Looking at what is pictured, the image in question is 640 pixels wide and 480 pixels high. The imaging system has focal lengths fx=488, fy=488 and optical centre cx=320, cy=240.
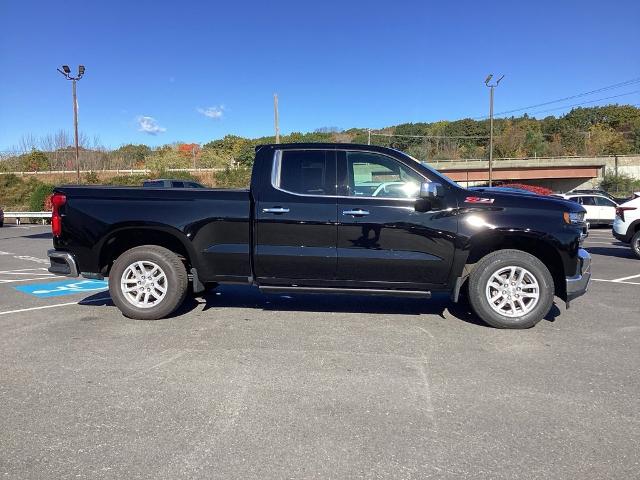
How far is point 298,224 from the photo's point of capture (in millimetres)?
5336

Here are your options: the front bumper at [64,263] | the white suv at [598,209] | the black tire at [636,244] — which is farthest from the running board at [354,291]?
the white suv at [598,209]

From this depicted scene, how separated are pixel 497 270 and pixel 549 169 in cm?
6737

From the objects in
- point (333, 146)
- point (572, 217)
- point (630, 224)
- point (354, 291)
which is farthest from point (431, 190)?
point (630, 224)

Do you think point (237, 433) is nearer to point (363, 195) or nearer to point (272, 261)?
point (272, 261)

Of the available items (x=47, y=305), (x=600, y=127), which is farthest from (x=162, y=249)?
(x=600, y=127)

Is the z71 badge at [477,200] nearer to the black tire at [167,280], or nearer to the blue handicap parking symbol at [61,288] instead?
the black tire at [167,280]

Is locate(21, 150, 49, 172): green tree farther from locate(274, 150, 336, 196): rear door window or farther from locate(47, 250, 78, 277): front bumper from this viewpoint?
locate(274, 150, 336, 196): rear door window

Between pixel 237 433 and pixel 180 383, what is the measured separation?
0.98 meters

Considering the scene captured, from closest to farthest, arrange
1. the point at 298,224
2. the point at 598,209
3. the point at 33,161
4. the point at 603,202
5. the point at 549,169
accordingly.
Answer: the point at 298,224
the point at 598,209
the point at 603,202
the point at 33,161
the point at 549,169

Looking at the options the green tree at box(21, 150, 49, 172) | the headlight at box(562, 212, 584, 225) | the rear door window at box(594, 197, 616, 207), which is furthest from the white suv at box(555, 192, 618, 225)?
the green tree at box(21, 150, 49, 172)

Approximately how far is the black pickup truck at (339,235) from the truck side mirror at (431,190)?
0.8 inches

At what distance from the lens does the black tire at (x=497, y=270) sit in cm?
523

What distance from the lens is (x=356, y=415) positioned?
3316 millimetres

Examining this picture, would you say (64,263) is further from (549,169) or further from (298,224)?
(549,169)
